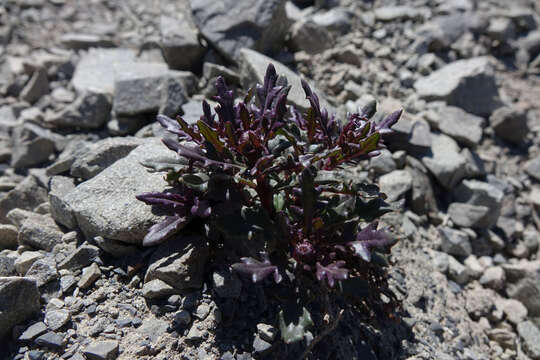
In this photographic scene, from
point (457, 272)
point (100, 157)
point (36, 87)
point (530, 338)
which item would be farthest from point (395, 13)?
point (36, 87)

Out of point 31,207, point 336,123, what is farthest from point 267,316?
point 31,207

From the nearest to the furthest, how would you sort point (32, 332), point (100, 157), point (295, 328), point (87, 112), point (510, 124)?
point (295, 328), point (32, 332), point (100, 157), point (87, 112), point (510, 124)

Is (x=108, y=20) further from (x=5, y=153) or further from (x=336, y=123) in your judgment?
(x=336, y=123)

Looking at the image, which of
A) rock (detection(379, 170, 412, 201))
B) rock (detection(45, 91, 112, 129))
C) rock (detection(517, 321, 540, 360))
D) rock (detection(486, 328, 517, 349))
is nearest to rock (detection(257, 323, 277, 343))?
rock (detection(379, 170, 412, 201))

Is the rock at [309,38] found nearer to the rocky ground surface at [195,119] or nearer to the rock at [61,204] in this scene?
the rocky ground surface at [195,119]

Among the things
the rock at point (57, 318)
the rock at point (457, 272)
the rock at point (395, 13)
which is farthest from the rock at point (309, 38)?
the rock at point (57, 318)

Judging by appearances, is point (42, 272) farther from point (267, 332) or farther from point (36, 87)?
point (36, 87)
